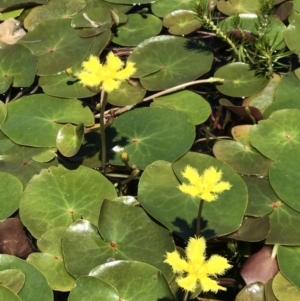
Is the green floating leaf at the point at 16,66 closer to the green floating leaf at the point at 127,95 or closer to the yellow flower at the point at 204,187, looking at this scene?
the green floating leaf at the point at 127,95

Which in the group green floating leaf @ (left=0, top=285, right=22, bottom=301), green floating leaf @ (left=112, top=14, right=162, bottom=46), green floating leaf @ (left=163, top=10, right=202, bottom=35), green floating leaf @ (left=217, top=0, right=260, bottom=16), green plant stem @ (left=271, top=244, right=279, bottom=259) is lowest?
green plant stem @ (left=271, top=244, right=279, bottom=259)

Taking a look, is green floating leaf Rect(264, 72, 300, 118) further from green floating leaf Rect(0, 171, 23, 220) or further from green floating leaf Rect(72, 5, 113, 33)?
green floating leaf Rect(0, 171, 23, 220)

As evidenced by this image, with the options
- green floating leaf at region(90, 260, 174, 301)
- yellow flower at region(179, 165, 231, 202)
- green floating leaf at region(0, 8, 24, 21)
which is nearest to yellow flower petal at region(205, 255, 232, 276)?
yellow flower at region(179, 165, 231, 202)

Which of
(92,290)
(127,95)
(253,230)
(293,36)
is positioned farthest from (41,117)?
(293,36)

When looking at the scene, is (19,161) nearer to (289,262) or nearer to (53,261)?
(53,261)

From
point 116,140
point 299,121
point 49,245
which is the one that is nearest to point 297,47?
point 299,121

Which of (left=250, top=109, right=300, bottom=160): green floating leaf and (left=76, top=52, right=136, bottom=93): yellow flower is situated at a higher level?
(left=76, top=52, right=136, bottom=93): yellow flower

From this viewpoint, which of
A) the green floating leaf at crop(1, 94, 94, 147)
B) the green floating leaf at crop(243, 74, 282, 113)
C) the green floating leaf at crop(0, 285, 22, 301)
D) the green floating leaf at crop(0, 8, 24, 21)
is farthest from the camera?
the green floating leaf at crop(0, 8, 24, 21)
